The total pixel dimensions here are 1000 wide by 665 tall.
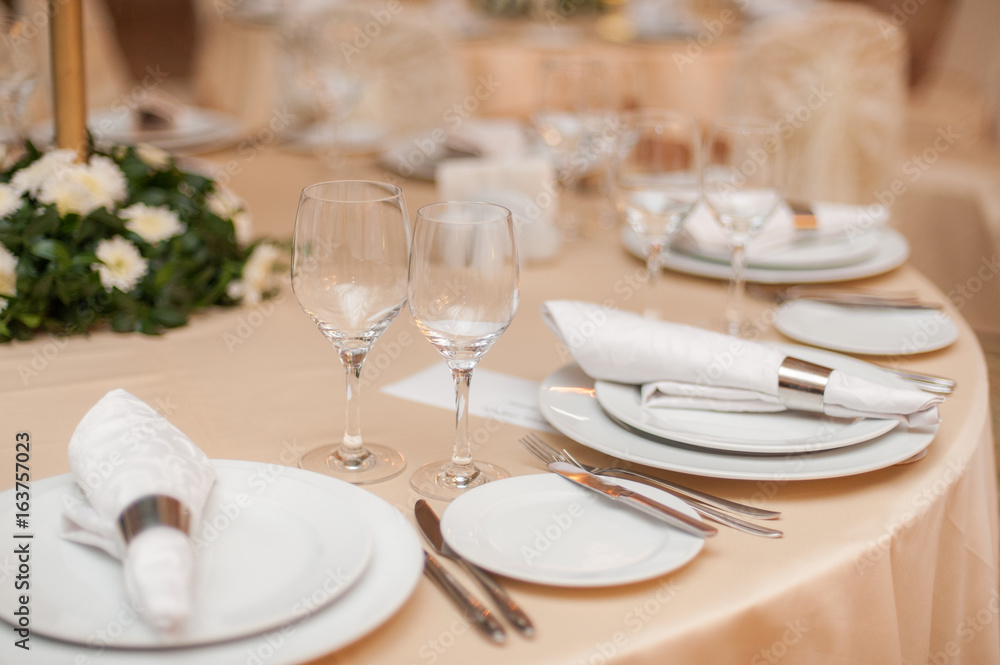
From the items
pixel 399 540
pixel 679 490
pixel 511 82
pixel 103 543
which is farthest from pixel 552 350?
pixel 511 82

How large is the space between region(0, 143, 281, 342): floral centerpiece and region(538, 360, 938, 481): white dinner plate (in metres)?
0.50

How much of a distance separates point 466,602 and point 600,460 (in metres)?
0.26

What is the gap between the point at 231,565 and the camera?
608 mm

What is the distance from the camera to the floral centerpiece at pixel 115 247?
3.44ft

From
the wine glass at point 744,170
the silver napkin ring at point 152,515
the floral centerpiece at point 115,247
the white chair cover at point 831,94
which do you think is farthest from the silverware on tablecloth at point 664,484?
the white chair cover at point 831,94

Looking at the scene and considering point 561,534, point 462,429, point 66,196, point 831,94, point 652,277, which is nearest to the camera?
point 561,534

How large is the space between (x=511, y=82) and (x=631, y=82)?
1766mm

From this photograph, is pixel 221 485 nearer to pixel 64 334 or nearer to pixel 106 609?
pixel 106 609

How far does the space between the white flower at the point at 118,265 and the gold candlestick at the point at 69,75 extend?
0.58 ft

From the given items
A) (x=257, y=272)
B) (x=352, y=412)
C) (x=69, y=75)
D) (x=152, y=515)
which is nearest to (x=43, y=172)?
(x=69, y=75)

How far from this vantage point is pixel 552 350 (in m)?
1.10

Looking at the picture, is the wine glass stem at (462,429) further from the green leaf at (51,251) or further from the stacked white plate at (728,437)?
the green leaf at (51,251)

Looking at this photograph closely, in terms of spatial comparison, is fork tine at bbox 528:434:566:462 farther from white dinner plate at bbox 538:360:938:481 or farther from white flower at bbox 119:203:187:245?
white flower at bbox 119:203:187:245

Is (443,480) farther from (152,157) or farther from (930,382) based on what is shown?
(152,157)
